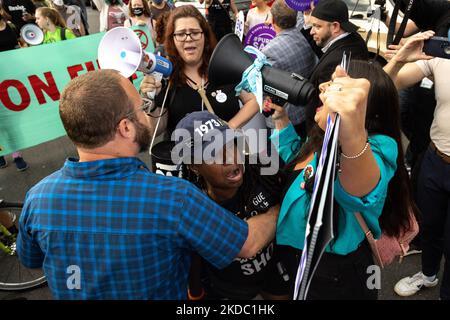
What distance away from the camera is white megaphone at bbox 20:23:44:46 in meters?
3.92

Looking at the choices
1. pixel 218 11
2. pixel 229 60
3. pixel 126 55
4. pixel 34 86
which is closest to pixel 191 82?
pixel 126 55

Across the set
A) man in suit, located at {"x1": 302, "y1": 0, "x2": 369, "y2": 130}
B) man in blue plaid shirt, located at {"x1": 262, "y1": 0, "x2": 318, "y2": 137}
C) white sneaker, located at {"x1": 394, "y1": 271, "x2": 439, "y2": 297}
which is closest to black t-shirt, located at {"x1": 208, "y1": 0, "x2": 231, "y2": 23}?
man in blue plaid shirt, located at {"x1": 262, "y1": 0, "x2": 318, "y2": 137}

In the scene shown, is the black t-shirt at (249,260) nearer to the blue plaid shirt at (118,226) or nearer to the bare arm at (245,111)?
the blue plaid shirt at (118,226)

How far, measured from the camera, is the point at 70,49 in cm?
363

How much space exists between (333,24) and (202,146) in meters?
2.27

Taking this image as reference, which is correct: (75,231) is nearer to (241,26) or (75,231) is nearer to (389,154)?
(389,154)

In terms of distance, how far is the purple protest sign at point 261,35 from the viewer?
3.67 m

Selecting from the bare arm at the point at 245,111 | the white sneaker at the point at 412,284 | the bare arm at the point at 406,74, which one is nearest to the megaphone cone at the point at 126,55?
the bare arm at the point at 245,111

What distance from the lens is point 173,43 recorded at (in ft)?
7.88

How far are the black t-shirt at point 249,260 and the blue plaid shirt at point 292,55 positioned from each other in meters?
1.60

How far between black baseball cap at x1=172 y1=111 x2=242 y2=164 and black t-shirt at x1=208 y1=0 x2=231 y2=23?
5020 millimetres

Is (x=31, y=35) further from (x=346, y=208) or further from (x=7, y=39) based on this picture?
(x=346, y=208)

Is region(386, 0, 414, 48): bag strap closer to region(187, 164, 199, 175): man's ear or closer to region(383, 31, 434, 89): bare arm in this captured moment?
region(383, 31, 434, 89): bare arm
